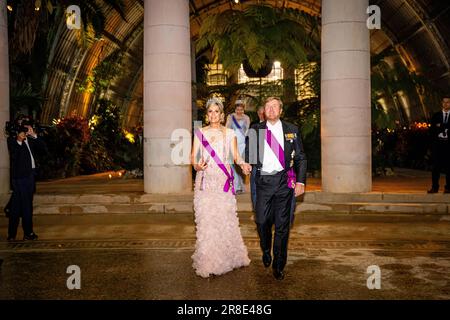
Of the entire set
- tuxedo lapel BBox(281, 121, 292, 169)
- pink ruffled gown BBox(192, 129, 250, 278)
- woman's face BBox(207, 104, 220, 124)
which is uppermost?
woman's face BBox(207, 104, 220, 124)

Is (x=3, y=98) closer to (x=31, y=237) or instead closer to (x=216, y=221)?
(x=31, y=237)

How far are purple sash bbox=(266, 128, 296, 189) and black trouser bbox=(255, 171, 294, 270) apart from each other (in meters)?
0.05

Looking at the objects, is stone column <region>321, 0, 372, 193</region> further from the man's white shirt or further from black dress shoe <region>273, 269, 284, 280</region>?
black dress shoe <region>273, 269, 284, 280</region>

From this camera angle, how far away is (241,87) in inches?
581

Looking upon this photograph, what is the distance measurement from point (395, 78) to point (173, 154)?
6.96 metres

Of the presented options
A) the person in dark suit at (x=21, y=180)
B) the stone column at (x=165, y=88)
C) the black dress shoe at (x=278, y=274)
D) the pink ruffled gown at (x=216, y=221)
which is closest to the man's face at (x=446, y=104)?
the stone column at (x=165, y=88)

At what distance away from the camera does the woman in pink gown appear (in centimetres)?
541

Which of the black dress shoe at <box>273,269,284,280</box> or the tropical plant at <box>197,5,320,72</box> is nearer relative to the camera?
the black dress shoe at <box>273,269,284,280</box>

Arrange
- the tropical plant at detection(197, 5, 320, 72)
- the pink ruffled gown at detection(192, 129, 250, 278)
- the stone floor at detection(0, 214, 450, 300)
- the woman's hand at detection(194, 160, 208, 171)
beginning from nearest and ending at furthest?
the stone floor at detection(0, 214, 450, 300), the pink ruffled gown at detection(192, 129, 250, 278), the woman's hand at detection(194, 160, 208, 171), the tropical plant at detection(197, 5, 320, 72)

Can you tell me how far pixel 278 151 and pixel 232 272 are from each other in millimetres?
1422

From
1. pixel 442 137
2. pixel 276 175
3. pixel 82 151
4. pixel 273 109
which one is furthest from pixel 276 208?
pixel 82 151

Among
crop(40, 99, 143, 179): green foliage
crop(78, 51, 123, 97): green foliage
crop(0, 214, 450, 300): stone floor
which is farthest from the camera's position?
crop(78, 51, 123, 97): green foliage

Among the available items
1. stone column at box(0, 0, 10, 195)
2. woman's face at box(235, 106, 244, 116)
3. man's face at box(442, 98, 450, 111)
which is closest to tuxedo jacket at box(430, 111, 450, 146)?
man's face at box(442, 98, 450, 111)

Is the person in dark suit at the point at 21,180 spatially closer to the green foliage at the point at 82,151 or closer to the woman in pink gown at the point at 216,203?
the woman in pink gown at the point at 216,203
